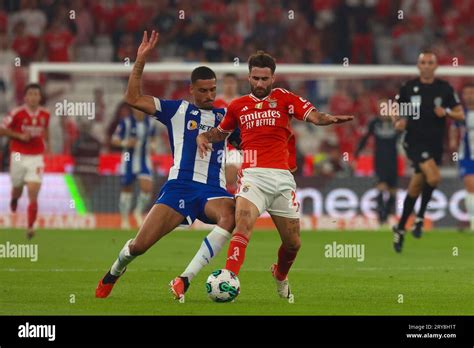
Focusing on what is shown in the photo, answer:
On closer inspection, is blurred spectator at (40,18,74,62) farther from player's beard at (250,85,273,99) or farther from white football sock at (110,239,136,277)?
player's beard at (250,85,273,99)

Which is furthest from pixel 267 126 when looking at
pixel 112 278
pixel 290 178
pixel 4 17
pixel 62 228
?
pixel 4 17

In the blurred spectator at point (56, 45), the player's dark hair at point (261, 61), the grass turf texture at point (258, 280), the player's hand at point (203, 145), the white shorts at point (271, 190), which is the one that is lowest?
the grass turf texture at point (258, 280)

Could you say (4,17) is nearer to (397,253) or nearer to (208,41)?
(208,41)

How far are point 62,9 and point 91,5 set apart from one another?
820mm

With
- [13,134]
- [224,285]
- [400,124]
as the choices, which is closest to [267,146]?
[224,285]

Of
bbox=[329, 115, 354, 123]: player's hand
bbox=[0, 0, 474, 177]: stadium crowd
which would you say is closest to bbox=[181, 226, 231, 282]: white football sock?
bbox=[329, 115, 354, 123]: player's hand

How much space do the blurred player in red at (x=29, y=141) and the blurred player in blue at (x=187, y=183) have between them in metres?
7.99

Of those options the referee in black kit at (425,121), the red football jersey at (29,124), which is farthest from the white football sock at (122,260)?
the red football jersey at (29,124)

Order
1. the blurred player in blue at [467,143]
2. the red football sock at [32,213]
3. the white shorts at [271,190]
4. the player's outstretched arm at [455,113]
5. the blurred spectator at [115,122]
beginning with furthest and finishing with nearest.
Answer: the blurred spectator at [115,122]
the blurred player in blue at [467,143]
the red football sock at [32,213]
the player's outstretched arm at [455,113]
the white shorts at [271,190]

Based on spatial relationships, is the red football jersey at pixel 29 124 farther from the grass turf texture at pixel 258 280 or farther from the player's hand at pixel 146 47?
the player's hand at pixel 146 47

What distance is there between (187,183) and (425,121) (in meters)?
7.00

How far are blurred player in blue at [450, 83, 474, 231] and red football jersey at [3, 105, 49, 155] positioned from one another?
671 cm

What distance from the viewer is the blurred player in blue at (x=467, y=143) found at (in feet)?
66.8

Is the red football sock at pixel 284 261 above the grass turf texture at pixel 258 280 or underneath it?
above
